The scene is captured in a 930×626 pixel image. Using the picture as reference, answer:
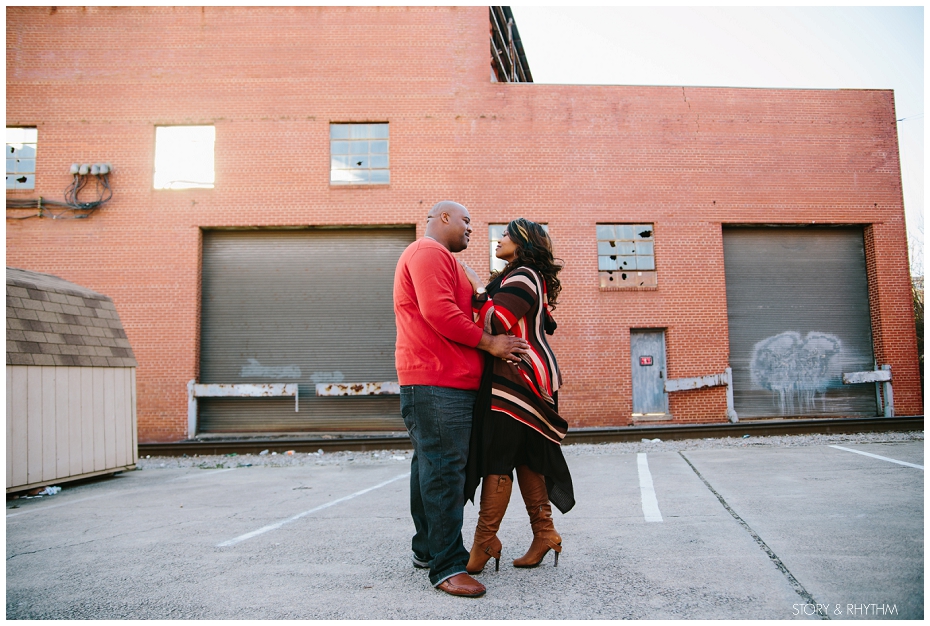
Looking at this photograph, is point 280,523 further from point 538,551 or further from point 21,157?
point 21,157

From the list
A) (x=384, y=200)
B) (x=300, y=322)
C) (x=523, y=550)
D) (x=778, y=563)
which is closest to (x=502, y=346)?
(x=523, y=550)

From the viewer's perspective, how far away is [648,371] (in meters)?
15.2

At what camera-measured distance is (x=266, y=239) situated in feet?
49.6

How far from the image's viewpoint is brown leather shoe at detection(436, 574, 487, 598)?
2756 millimetres

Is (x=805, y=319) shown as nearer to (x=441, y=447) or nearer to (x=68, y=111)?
(x=441, y=447)

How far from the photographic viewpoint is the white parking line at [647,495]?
425cm

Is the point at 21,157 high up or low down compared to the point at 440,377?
up

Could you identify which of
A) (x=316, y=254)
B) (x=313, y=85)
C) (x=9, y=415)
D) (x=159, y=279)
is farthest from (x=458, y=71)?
(x=9, y=415)

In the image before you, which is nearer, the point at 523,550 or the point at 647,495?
the point at 523,550

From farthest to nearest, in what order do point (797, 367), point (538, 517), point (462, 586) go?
point (797, 367) < point (538, 517) < point (462, 586)

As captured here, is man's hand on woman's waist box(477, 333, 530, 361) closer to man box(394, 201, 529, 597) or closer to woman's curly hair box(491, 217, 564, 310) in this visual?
man box(394, 201, 529, 597)

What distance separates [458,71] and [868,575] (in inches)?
574

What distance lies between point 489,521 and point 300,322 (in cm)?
1272

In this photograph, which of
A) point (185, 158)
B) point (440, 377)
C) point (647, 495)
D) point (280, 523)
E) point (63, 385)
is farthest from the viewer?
point (185, 158)
